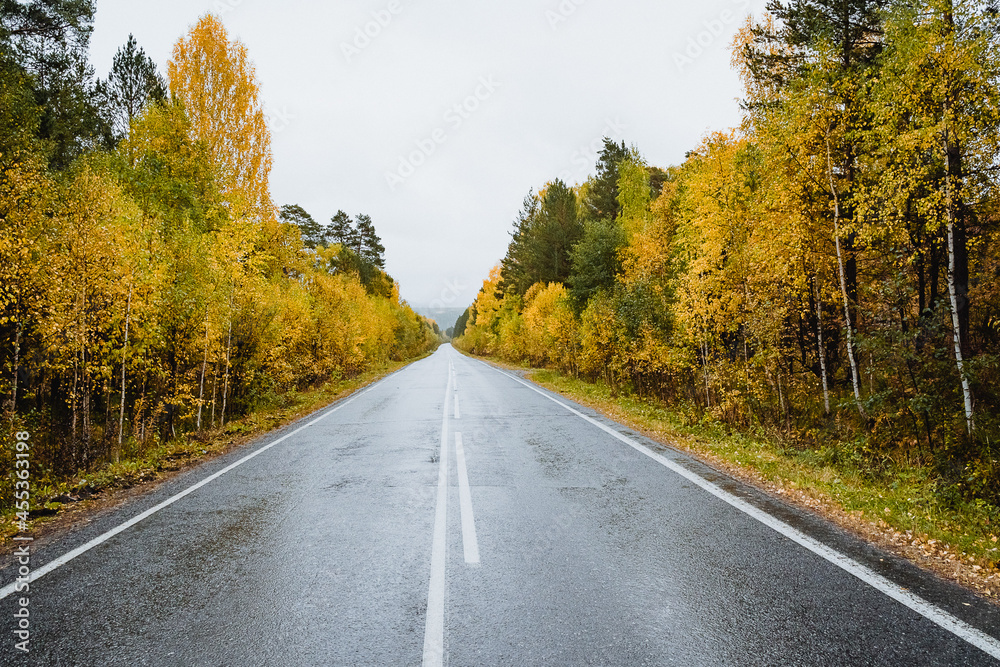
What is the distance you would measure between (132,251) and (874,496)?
11.8m

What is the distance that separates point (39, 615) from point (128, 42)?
20.4 meters

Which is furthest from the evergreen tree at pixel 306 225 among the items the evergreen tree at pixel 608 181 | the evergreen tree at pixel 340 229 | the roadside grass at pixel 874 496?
the roadside grass at pixel 874 496

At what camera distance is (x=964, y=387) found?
694 centimetres

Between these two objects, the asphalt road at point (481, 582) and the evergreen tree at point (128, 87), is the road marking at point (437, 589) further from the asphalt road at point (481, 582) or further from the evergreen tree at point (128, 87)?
the evergreen tree at point (128, 87)

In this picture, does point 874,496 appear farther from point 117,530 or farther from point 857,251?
point 117,530

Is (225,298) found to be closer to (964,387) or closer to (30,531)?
(30,531)

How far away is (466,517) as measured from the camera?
5152 millimetres

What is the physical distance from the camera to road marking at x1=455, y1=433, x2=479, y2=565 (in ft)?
13.9

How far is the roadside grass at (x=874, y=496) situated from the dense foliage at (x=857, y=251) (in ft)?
1.88

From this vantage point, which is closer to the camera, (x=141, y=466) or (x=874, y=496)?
(x=874, y=496)

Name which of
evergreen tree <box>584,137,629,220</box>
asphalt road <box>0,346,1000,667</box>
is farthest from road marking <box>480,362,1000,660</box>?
evergreen tree <box>584,137,629,220</box>

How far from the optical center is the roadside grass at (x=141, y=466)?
5587 millimetres

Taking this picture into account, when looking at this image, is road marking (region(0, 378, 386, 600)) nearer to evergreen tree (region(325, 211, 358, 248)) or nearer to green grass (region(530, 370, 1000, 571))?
green grass (region(530, 370, 1000, 571))

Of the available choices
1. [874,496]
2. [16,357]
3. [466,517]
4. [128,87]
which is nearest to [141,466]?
[16,357]
